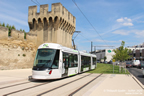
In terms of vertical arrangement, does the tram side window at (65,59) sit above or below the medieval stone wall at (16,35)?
below

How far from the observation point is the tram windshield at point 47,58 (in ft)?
36.6

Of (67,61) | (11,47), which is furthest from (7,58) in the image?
(67,61)

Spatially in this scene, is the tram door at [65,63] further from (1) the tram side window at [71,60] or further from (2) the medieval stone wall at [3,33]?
(2) the medieval stone wall at [3,33]

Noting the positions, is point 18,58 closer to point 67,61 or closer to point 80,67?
point 80,67

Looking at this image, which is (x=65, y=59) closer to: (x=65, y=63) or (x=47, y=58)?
(x=65, y=63)

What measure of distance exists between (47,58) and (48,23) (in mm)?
17247

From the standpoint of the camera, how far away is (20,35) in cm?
2386

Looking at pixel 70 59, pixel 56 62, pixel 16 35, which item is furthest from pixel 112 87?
pixel 16 35

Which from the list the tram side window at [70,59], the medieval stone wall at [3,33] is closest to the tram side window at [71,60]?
the tram side window at [70,59]

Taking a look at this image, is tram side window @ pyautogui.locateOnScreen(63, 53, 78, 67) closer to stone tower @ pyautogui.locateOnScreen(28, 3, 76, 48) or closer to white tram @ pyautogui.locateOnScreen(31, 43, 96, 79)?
white tram @ pyautogui.locateOnScreen(31, 43, 96, 79)

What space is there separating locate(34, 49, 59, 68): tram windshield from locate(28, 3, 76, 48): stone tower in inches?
601

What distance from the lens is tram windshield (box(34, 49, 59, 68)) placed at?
11.2 m

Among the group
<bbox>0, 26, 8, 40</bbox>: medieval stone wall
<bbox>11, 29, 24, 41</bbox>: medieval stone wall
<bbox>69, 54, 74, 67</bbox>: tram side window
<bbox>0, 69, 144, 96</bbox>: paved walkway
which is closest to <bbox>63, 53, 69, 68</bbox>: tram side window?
<bbox>69, 54, 74, 67</bbox>: tram side window

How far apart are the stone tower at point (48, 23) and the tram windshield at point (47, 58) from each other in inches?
601
